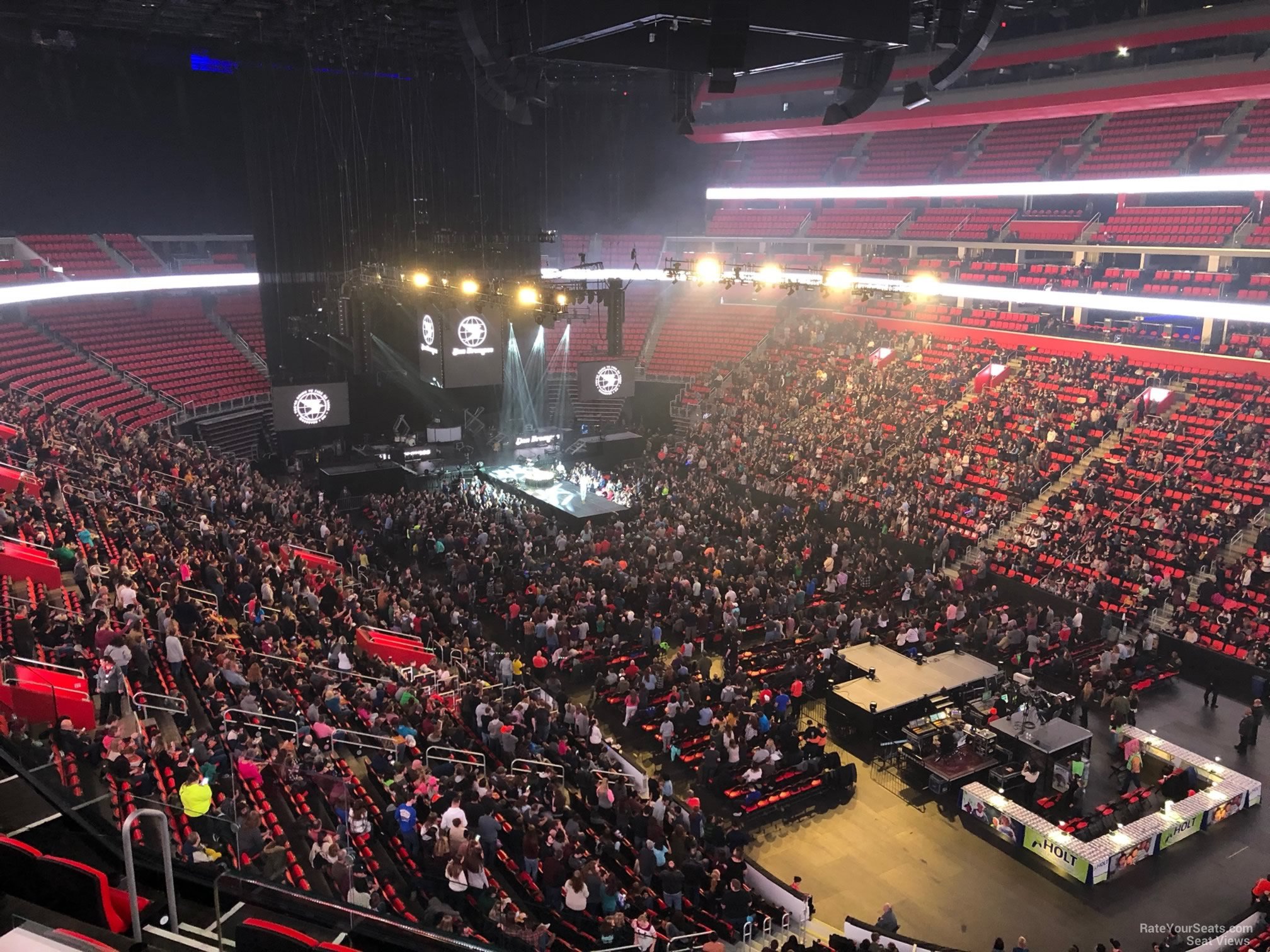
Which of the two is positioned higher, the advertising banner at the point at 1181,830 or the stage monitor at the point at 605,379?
the stage monitor at the point at 605,379

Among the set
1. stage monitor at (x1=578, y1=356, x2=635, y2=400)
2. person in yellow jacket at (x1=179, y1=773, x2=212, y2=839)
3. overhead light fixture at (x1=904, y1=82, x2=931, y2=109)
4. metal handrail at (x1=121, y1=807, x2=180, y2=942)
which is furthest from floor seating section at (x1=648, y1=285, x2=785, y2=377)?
metal handrail at (x1=121, y1=807, x2=180, y2=942)

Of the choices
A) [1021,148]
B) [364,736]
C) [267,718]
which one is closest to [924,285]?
[1021,148]

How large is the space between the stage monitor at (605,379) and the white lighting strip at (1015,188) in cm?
1199

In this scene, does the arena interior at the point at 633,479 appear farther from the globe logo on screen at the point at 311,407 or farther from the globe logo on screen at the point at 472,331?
the globe logo on screen at the point at 311,407

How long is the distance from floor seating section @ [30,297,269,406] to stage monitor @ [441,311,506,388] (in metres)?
8.23

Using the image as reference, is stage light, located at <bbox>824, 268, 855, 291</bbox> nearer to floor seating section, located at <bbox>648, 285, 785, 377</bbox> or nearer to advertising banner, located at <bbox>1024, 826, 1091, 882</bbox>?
floor seating section, located at <bbox>648, 285, 785, 377</bbox>

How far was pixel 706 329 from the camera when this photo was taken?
3453 cm

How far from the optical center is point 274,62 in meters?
24.1

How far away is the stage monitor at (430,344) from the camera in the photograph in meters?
23.3

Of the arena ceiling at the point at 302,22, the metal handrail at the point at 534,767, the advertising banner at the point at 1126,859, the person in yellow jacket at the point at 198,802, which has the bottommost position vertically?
the advertising banner at the point at 1126,859

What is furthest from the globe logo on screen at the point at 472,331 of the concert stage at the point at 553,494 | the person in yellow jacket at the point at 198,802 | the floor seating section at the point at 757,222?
the person in yellow jacket at the point at 198,802

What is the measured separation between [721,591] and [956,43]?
11164mm

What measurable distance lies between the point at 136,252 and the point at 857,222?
23.8 metres

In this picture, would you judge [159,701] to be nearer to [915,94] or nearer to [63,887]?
[63,887]
